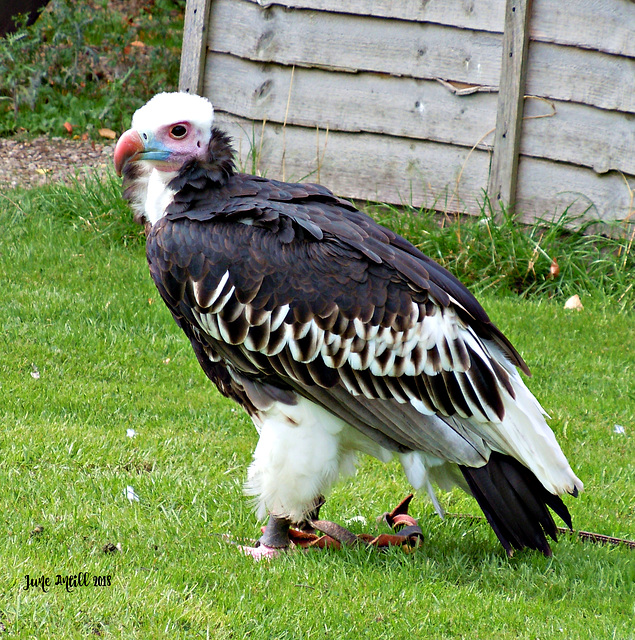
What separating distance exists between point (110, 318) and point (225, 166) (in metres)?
2.45

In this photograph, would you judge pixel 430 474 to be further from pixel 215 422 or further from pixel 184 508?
pixel 215 422

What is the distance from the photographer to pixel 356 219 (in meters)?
3.81

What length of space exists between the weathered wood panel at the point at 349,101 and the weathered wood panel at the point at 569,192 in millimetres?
432

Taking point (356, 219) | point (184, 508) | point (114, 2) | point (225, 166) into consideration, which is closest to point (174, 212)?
point (225, 166)

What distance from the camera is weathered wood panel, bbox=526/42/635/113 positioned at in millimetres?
6574

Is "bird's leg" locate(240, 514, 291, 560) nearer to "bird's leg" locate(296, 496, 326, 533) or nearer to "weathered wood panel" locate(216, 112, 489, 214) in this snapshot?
"bird's leg" locate(296, 496, 326, 533)

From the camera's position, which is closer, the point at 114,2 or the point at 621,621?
the point at 621,621

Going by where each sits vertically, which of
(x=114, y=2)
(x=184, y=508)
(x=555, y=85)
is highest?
(x=114, y=2)

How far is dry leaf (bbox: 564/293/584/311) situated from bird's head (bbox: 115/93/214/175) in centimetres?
357

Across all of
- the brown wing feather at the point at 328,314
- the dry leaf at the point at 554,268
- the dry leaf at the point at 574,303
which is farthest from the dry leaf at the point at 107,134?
the brown wing feather at the point at 328,314

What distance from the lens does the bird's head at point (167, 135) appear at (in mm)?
3760

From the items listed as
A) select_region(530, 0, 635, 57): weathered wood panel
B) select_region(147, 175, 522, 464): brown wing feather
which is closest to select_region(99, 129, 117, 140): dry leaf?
Answer: select_region(530, 0, 635, 57): weathered wood panel

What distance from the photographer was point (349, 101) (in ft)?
24.2

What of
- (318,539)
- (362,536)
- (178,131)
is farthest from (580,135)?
(318,539)
